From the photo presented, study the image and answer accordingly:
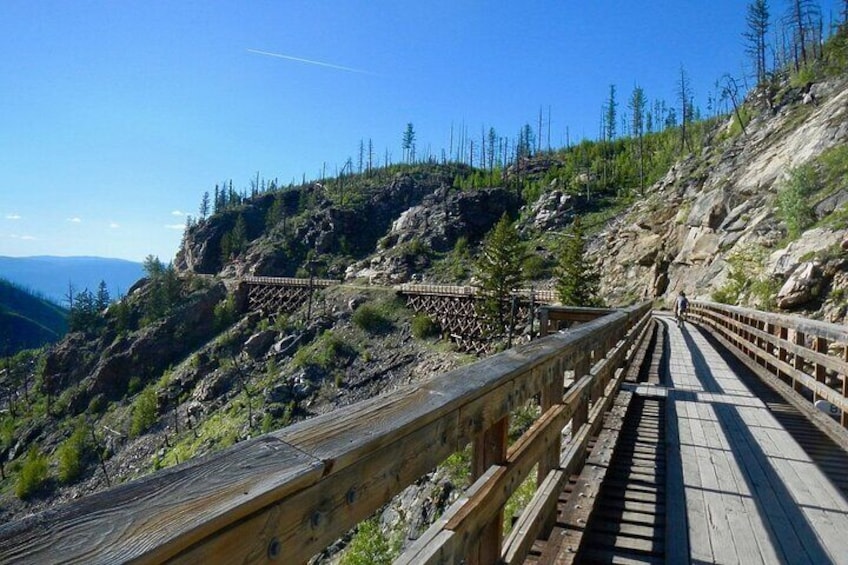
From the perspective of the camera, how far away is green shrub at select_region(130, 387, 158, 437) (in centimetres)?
4734

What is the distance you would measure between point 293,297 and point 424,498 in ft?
147

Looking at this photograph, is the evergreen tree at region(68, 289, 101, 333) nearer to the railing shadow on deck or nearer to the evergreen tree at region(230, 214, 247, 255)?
Answer: the evergreen tree at region(230, 214, 247, 255)

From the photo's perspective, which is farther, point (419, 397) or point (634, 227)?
point (634, 227)

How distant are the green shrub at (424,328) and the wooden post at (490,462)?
39.3m

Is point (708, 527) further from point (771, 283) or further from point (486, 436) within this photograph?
point (771, 283)

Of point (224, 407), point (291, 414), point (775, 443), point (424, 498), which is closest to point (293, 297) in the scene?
point (224, 407)

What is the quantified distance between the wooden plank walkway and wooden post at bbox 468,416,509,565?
158 cm

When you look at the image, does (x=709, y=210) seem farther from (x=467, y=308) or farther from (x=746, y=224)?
(x=467, y=308)

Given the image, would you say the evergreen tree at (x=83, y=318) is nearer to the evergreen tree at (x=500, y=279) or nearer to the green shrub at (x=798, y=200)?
the evergreen tree at (x=500, y=279)

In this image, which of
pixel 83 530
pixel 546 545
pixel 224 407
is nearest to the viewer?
pixel 83 530

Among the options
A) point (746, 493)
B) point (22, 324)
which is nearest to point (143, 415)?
point (746, 493)

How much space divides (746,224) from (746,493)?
3101 cm

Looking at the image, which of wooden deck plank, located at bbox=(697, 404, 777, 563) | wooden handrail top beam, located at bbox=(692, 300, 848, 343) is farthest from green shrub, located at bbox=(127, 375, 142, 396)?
wooden deck plank, located at bbox=(697, 404, 777, 563)

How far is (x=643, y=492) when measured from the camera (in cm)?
413
